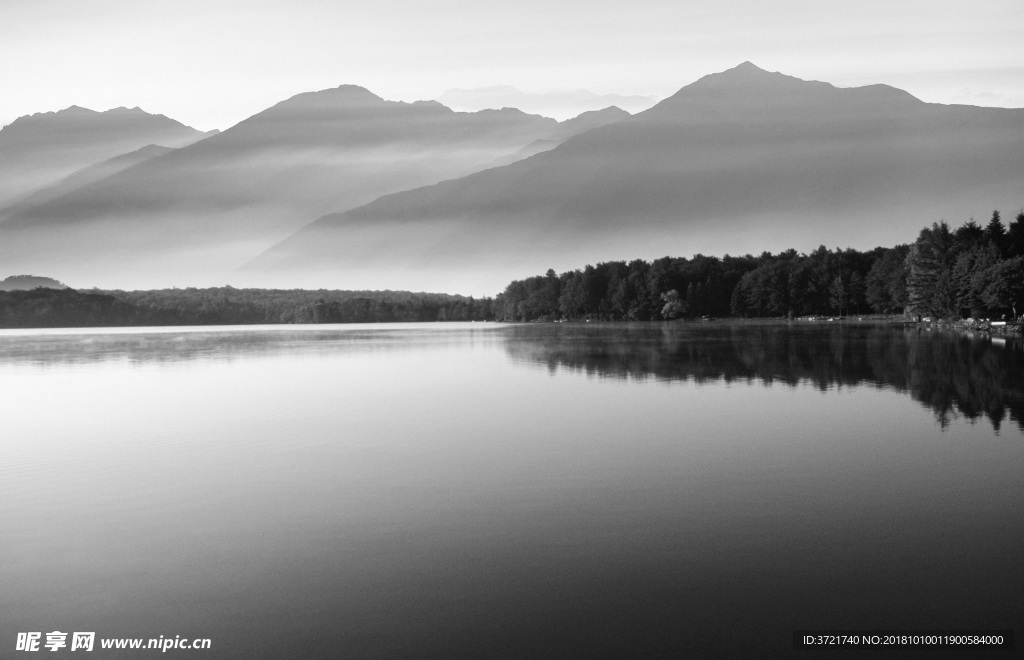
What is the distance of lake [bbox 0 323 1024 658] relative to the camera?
927 centimetres

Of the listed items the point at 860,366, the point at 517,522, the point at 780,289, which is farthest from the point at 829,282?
the point at 517,522

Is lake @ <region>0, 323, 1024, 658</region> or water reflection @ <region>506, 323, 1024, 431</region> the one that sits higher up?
water reflection @ <region>506, 323, 1024, 431</region>

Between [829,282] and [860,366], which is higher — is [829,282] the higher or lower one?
the higher one

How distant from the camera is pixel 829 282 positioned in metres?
146

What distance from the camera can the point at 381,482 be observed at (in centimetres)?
1605

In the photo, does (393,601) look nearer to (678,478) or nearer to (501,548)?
(501,548)

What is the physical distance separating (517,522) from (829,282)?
143524 mm

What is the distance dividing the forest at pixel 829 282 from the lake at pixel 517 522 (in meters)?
58.0

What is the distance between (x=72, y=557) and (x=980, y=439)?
17866 mm

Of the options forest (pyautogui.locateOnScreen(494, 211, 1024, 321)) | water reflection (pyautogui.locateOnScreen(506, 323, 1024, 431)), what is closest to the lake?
water reflection (pyautogui.locateOnScreen(506, 323, 1024, 431))

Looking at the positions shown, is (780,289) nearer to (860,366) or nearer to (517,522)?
(860,366)

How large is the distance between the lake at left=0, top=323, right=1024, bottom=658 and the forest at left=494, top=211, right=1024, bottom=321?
2284 inches

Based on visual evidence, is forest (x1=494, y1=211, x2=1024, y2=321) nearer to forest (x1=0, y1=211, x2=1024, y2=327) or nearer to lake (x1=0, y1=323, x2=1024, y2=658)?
forest (x1=0, y1=211, x2=1024, y2=327)

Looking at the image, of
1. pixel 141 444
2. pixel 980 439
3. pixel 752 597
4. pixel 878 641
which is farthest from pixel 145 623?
pixel 980 439
